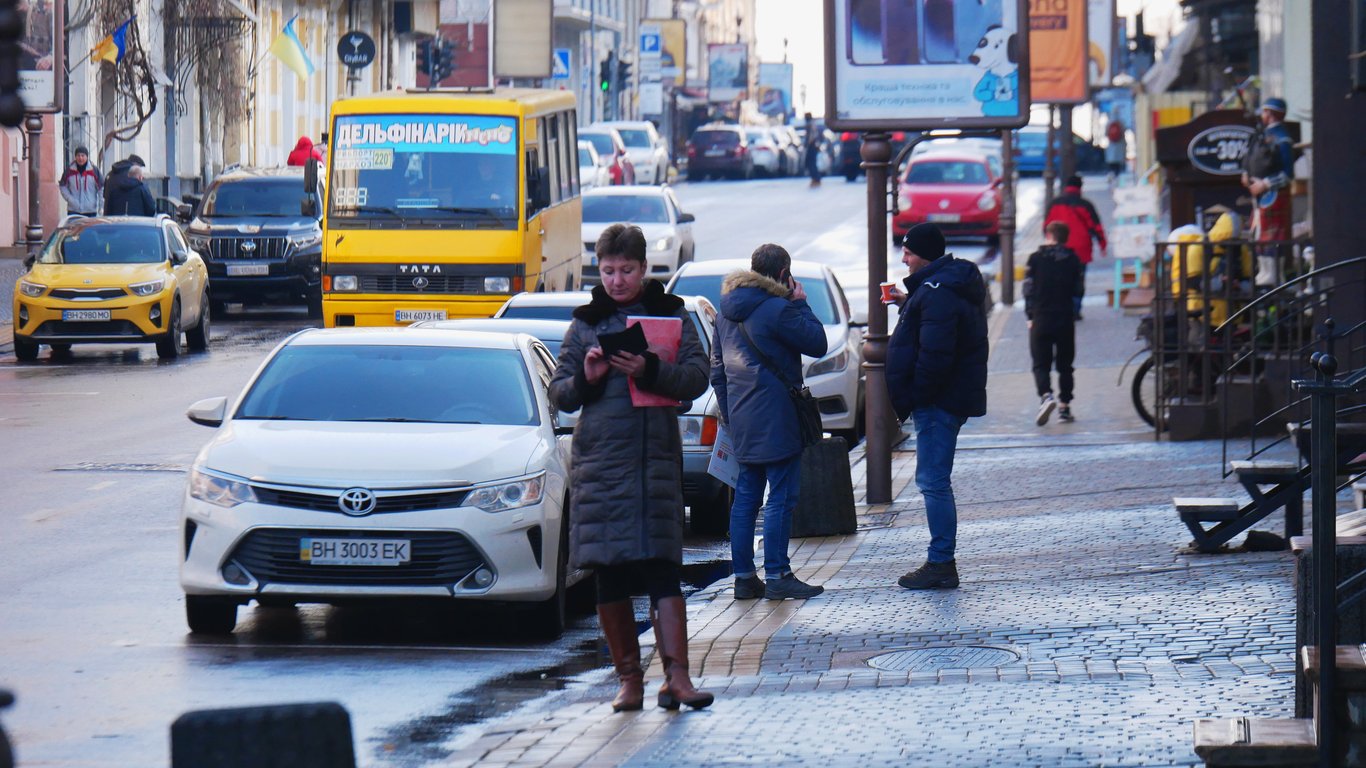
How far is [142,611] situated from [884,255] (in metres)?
5.94

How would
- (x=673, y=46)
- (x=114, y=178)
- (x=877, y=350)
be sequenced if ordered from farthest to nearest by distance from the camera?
(x=673, y=46)
(x=114, y=178)
(x=877, y=350)

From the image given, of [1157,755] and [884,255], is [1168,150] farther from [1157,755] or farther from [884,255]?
[1157,755]

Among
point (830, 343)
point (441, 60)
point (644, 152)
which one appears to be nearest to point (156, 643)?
point (830, 343)

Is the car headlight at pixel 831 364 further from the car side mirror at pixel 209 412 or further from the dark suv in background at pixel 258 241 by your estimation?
the dark suv in background at pixel 258 241

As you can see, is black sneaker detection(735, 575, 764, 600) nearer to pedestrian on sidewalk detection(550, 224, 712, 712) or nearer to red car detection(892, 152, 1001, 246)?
pedestrian on sidewalk detection(550, 224, 712, 712)

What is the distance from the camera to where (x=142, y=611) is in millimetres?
10422

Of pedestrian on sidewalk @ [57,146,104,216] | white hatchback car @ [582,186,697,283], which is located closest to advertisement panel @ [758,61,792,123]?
white hatchback car @ [582,186,697,283]

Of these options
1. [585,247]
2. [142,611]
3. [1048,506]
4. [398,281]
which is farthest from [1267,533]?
[585,247]

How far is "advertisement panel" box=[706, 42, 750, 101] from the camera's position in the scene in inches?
4567

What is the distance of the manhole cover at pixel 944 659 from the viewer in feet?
27.7

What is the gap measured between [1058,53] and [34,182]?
→ 1527 centimetres

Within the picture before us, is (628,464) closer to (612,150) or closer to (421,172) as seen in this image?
(421,172)

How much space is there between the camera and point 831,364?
18.1 meters

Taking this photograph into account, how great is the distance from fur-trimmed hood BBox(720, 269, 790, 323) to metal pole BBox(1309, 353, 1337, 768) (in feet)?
14.5
